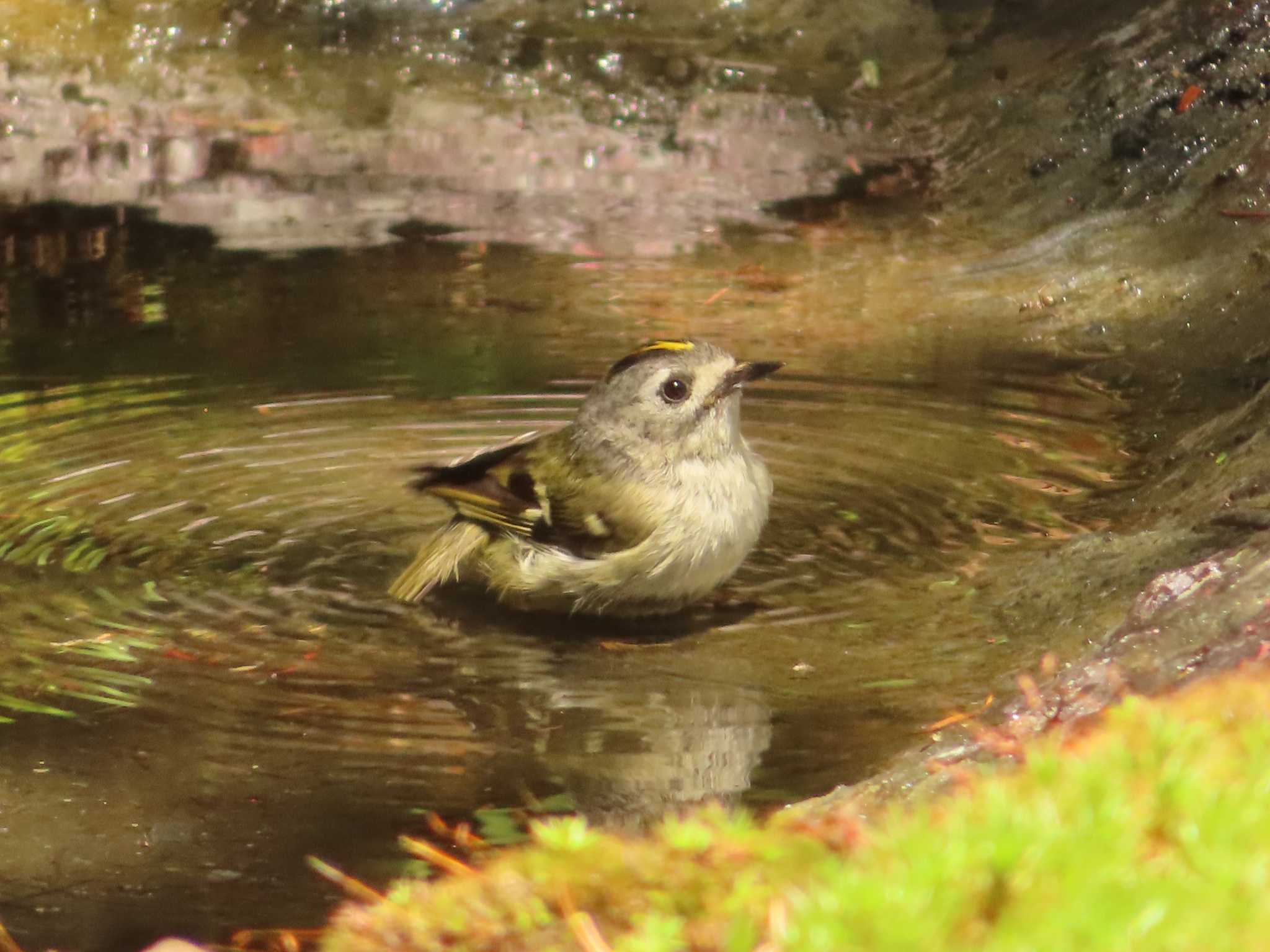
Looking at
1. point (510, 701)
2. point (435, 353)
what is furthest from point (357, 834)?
point (435, 353)

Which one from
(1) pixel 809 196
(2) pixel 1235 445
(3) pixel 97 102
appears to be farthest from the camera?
(3) pixel 97 102

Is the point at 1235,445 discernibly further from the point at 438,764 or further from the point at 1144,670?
the point at 438,764

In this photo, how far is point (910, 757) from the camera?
4.09 metres

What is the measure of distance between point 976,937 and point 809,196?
9.39m

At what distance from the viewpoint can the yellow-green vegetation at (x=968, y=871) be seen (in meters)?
2.33

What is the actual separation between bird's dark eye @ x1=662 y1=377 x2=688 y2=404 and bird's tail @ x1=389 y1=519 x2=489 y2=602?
74 centimetres

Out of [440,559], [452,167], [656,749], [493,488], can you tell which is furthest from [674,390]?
[452,167]

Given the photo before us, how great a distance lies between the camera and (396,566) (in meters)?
6.14

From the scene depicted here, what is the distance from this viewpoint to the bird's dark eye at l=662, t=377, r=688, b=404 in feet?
19.3

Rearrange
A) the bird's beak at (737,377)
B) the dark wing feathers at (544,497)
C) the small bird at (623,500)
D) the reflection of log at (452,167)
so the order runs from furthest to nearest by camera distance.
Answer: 1. the reflection of log at (452,167)
2. the bird's beak at (737,377)
3. the dark wing feathers at (544,497)
4. the small bird at (623,500)

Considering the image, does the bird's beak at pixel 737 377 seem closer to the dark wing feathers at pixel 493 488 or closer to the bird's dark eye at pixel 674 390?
the bird's dark eye at pixel 674 390

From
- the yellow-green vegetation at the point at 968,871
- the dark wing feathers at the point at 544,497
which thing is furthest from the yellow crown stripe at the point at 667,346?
the yellow-green vegetation at the point at 968,871

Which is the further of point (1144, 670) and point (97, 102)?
point (97, 102)

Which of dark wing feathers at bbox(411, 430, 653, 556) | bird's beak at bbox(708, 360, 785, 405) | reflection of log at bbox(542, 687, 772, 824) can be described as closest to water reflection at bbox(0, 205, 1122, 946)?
reflection of log at bbox(542, 687, 772, 824)
